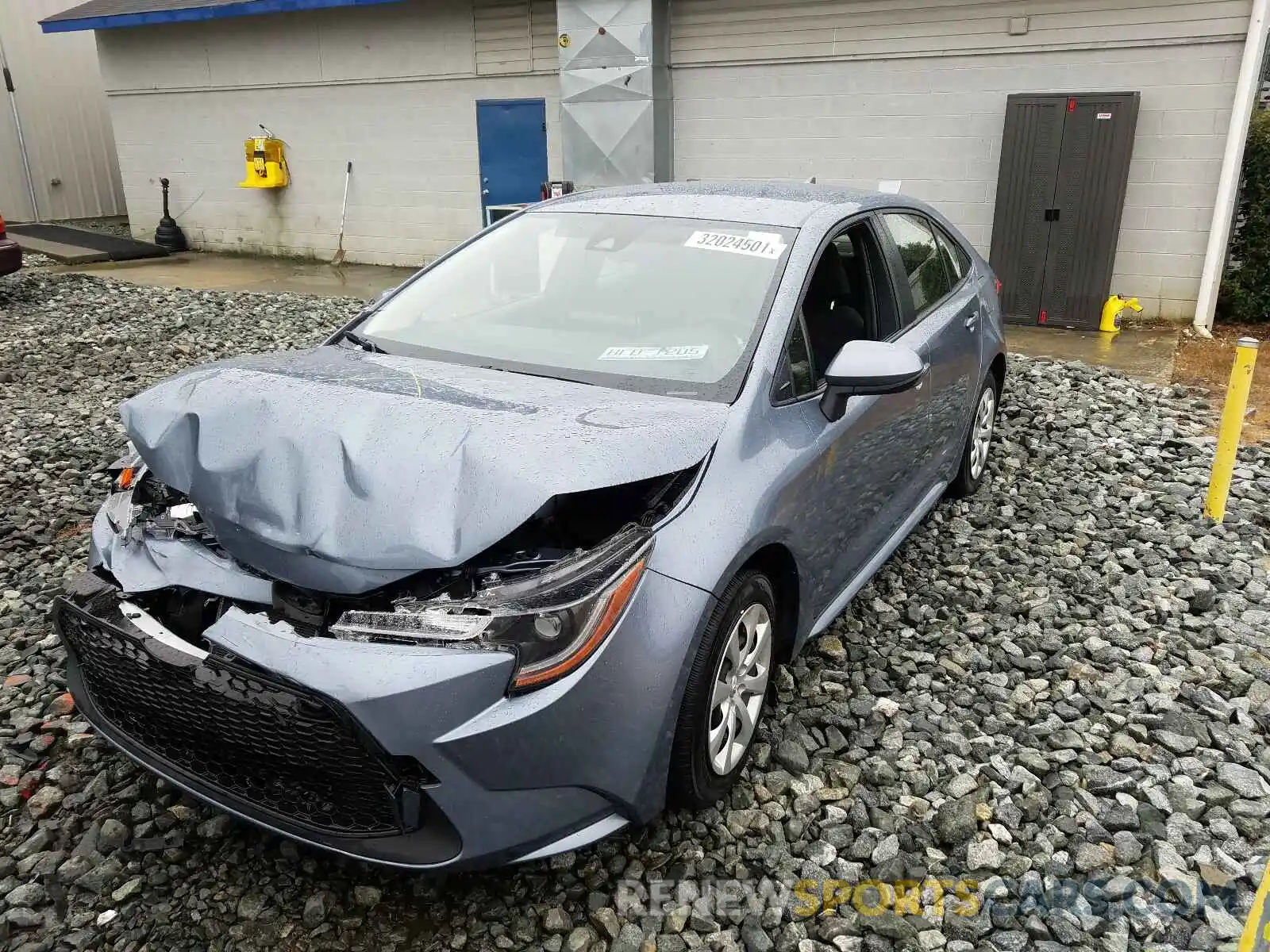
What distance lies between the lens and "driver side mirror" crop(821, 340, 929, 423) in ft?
9.28

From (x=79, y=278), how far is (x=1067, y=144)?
10382 millimetres

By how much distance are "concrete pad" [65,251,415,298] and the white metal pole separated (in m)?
4.78

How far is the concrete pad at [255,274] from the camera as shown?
1123 centimetres

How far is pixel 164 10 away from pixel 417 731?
13956mm

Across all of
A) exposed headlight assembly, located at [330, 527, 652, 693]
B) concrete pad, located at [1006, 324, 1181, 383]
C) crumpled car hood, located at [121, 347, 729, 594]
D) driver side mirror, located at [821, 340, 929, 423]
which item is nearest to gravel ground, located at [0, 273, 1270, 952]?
exposed headlight assembly, located at [330, 527, 652, 693]

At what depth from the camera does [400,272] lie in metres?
12.4

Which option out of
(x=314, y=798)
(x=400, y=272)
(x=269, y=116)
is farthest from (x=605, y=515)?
(x=269, y=116)

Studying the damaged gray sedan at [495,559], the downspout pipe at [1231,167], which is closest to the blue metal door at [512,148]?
the downspout pipe at [1231,167]

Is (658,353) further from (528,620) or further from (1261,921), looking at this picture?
(1261,921)

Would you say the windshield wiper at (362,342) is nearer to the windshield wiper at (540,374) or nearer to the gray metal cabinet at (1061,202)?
the windshield wiper at (540,374)

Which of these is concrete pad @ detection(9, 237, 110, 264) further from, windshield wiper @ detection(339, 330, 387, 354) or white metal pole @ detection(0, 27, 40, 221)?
windshield wiper @ detection(339, 330, 387, 354)

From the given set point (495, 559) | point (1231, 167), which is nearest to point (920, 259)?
point (495, 559)

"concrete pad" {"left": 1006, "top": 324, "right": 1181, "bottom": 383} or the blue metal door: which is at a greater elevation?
the blue metal door

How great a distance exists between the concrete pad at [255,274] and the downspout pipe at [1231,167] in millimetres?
8020
